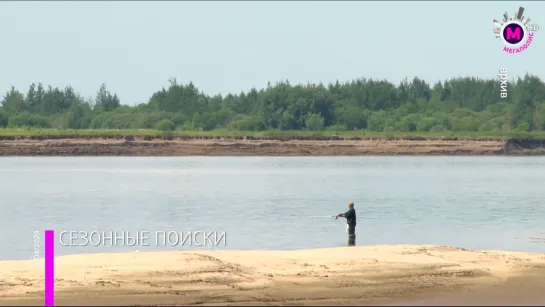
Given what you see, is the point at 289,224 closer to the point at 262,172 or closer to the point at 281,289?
the point at 281,289

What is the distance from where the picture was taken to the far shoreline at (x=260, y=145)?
4345 inches

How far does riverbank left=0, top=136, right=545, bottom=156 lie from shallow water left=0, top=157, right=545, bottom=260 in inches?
1157

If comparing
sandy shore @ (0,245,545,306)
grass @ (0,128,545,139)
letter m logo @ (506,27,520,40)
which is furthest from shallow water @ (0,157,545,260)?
grass @ (0,128,545,139)

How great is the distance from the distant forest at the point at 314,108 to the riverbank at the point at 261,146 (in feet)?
24.6

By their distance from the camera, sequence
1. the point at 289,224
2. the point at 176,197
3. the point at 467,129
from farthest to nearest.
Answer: the point at 467,129
the point at 176,197
the point at 289,224

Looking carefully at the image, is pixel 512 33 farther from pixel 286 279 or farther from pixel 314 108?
pixel 314 108

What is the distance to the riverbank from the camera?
110438mm

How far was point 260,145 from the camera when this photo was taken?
113m

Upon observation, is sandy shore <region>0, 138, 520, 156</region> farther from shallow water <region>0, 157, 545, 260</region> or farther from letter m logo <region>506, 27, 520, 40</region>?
letter m logo <region>506, 27, 520, 40</region>

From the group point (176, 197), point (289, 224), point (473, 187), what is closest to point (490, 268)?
point (289, 224)

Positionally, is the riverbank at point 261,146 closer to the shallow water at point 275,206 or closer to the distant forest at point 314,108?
the distant forest at point 314,108

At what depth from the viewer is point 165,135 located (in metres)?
113

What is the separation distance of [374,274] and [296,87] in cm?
11201

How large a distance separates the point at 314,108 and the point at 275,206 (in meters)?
85.0
